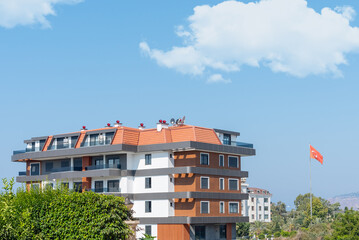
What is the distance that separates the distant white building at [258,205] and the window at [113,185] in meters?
75.5

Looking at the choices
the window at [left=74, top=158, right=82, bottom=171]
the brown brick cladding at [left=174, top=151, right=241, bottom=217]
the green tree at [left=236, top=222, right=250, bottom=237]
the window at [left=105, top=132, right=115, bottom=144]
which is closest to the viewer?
the brown brick cladding at [left=174, top=151, right=241, bottom=217]

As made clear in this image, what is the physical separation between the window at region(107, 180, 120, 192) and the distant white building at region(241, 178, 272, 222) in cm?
7551

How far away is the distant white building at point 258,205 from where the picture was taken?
14612 cm

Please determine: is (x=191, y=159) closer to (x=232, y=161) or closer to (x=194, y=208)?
(x=194, y=208)

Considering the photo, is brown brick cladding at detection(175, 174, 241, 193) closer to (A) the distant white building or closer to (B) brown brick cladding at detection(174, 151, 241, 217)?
(B) brown brick cladding at detection(174, 151, 241, 217)

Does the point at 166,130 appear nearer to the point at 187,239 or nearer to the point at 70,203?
the point at 187,239

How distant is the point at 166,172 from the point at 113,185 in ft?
25.1

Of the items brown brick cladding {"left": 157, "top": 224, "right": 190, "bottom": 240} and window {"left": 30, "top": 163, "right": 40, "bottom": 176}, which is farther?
window {"left": 30, "top": 163, "right": 40, "bottom": 176}

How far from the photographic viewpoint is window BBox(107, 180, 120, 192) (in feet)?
231

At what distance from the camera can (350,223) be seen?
233 feet

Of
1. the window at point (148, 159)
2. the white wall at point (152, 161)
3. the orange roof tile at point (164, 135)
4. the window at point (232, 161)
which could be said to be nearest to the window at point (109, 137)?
the orange roof tile at point (164, 135)

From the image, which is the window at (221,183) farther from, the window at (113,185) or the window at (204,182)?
the window at (113,185)

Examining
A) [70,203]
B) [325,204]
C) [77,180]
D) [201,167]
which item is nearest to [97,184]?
[77,180]

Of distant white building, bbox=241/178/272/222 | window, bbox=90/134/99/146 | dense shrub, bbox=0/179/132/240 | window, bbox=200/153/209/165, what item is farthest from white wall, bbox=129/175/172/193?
distant white building, bbox=241/178/272/222
